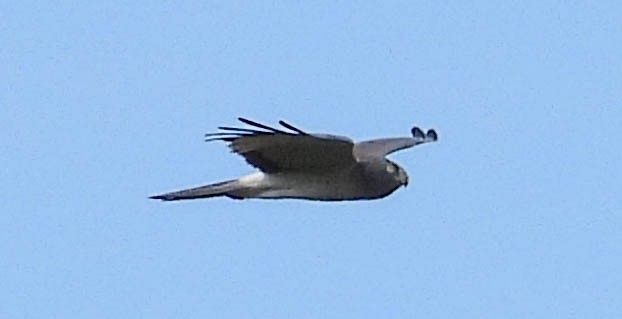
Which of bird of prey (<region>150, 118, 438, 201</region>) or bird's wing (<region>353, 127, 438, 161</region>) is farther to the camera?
bird's wing (<region>353, 127, 438, 161</region>)

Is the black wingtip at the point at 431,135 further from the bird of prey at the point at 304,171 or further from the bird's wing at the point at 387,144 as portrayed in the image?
the bird of prey at the point at 304,171

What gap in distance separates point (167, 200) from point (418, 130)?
284 cm

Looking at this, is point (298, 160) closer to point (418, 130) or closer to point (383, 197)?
point (383, 197)

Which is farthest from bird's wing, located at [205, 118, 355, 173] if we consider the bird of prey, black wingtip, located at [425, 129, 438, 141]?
black wingtip, located at [425, 129, 438, 141]

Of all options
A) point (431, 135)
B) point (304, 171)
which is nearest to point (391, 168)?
point (304, 171)

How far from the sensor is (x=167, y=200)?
42.2 feet

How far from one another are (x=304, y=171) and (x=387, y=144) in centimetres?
144

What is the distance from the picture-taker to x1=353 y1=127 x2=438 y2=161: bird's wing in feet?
43.7

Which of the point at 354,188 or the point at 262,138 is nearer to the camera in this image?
A: the point at 262,138

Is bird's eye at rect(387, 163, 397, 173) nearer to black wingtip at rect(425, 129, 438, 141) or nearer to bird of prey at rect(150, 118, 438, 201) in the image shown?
bird of prey at rect(150, 118, 438, 201)

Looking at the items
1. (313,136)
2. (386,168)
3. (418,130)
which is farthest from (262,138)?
(418,130)

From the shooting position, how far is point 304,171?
12.7 meters

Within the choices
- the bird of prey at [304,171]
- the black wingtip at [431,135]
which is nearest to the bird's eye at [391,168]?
the bird of prey at [304,171]

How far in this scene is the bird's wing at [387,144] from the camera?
43.7 feet
